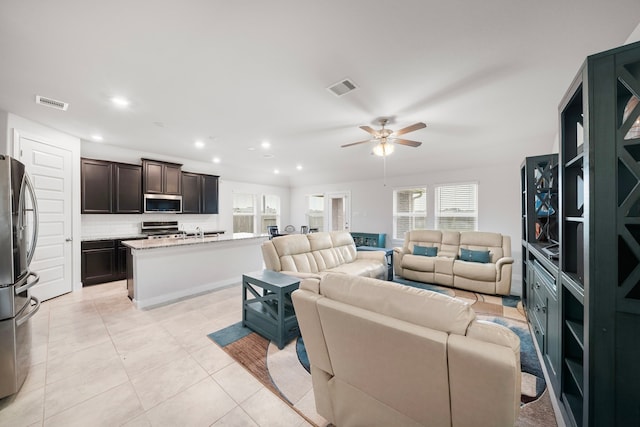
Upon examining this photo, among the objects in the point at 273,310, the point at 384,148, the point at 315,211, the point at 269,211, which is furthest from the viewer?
the point at 315,211

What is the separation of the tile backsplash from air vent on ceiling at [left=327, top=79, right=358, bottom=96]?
501 cm

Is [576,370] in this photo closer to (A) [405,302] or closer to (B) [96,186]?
(A) [405,302]

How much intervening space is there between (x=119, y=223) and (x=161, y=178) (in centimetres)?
123

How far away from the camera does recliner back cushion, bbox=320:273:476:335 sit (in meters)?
1.08

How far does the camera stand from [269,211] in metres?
8.56

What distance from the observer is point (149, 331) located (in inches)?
109

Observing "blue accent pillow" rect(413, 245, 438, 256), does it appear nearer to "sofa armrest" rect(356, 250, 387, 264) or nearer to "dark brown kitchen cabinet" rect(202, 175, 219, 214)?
"sofa armrest" rect(356, 250, 387, 264)

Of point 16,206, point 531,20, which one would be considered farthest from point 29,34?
point 531,20

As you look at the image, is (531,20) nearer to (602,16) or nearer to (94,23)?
(602,16)

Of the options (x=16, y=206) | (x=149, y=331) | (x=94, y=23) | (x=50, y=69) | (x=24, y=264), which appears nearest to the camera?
(x=94, y=23)

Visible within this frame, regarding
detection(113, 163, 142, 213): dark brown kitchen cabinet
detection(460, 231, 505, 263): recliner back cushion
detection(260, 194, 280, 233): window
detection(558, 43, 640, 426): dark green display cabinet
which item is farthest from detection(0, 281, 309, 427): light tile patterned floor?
detection(260, 194, 280, 233): window

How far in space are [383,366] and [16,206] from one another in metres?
2.93

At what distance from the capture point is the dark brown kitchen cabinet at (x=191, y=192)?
19.1 ft

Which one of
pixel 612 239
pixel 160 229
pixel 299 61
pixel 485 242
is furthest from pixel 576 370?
pixel 160 229
